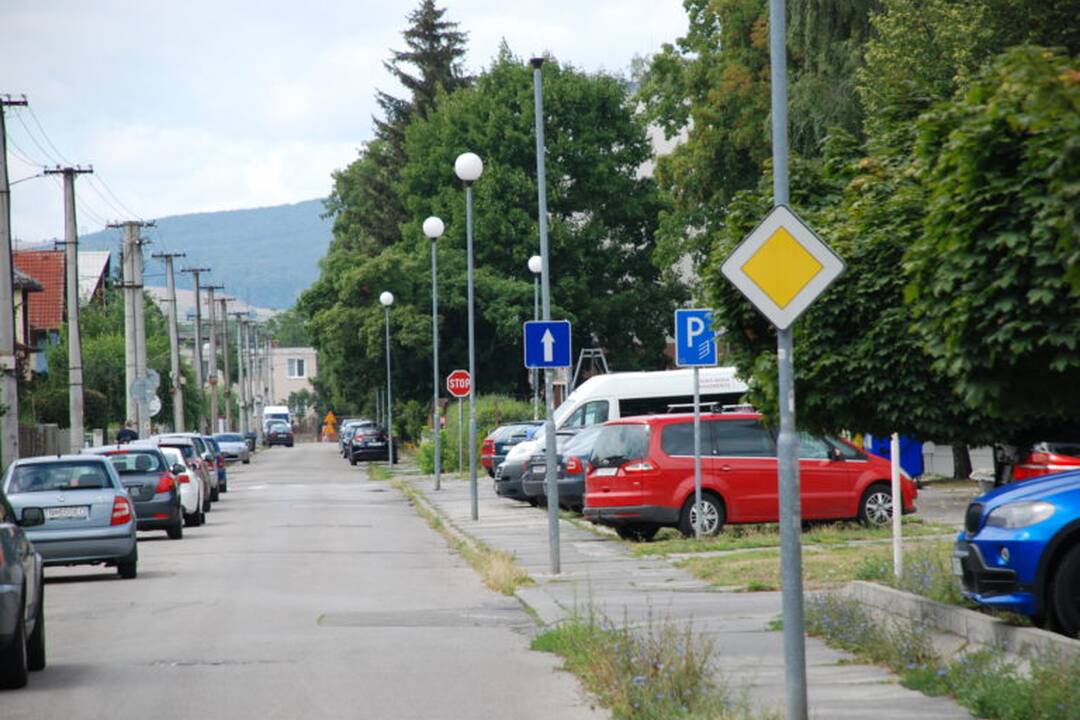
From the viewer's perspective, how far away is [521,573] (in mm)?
19406

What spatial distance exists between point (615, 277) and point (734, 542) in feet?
158

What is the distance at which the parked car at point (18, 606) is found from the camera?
11.2 m

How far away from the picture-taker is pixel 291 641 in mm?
14320

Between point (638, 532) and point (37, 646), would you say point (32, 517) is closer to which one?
point (37, 646)

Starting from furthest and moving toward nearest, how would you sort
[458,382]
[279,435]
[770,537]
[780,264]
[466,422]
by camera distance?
1. [279,435]
2. [466,422]
3. [458,382]
4. [770,537]
5. [780,264]

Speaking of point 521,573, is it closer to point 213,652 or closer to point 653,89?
point 213,652

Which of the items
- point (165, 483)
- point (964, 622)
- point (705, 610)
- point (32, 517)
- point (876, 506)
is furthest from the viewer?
point (165, 483)

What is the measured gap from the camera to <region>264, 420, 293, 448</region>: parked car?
12988 cm

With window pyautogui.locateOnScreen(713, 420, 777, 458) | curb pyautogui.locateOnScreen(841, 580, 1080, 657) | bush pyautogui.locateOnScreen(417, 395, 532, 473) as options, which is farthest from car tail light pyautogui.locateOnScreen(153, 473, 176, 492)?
bush pyautogui.locateOnScreen(417, 395, 532, 473)

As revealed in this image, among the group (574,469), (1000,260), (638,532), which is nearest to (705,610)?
(1000,260)

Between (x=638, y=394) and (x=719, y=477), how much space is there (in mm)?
14465

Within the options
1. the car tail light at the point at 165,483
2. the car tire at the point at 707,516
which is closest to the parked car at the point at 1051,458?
the car tire at the point at 707,516

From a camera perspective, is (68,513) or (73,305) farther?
(73,305)

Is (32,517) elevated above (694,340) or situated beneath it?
situated beneath
